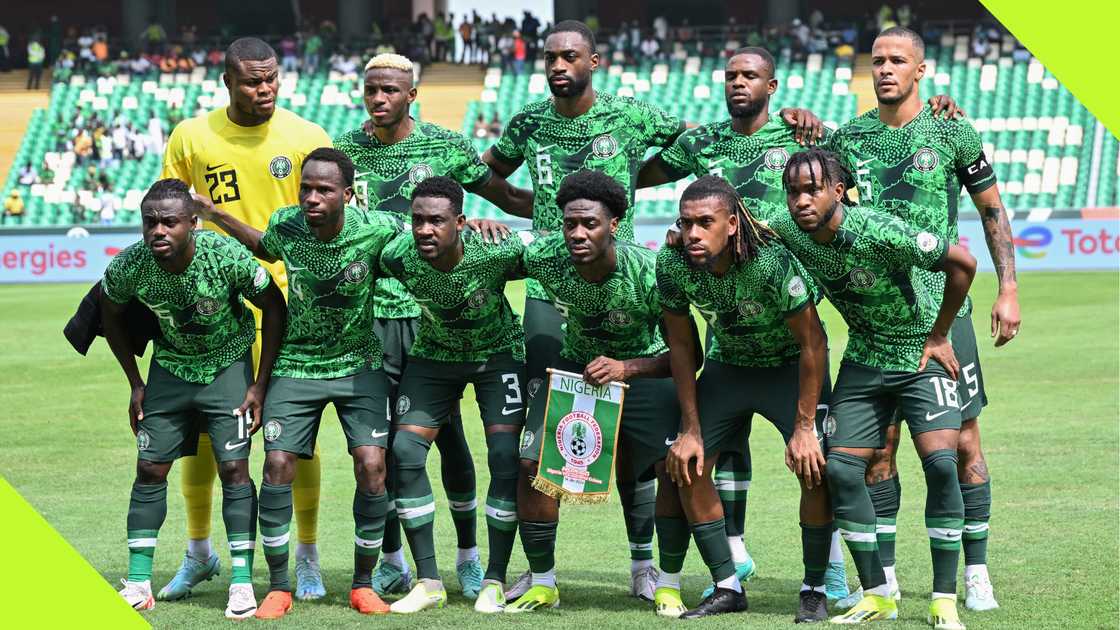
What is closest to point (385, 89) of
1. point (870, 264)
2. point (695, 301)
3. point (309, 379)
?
point (309, 379)

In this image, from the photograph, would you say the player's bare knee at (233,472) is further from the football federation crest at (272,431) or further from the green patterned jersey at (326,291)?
the green patterned jersey at (326,291)

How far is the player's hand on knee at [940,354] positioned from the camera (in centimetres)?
661

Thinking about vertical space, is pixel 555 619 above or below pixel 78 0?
below

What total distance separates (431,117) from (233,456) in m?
33.7

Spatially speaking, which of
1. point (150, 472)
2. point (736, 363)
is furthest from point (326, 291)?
point (736, 363)

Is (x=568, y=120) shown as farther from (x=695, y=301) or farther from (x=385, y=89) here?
(x=695, y=301)

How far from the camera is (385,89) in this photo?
7516 mm

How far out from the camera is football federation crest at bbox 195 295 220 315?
700 centimetres

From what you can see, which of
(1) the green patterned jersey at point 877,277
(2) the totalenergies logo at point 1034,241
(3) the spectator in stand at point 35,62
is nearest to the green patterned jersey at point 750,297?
(1) the green patterned jersey at point 877,277

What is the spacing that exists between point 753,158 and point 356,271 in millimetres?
2085

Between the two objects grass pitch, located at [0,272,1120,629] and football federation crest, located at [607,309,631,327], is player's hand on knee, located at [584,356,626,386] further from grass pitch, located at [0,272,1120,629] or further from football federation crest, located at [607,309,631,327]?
grass pitch, located at [0,272,1120,629]

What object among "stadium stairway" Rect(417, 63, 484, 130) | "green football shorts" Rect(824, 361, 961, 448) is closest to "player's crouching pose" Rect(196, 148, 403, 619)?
"green football shorts" Rect(824, 361, 961, 448)

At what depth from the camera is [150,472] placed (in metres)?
7.05

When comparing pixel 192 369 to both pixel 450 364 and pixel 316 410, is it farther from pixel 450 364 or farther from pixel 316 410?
pixel 450 364
